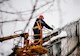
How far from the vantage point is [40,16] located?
270 centimetres

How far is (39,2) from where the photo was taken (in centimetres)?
274

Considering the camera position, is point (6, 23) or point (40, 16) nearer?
point (6, 23)

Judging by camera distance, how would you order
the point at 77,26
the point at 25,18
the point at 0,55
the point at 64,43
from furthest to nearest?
the point at 77,26 → the point at 64,43 → the point at 25,18 → the point at 0,55

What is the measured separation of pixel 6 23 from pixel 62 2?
0.99 meters

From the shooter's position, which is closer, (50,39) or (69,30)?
(50,39)

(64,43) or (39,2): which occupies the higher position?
(39,2)

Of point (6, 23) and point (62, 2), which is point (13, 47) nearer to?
point (6, 23)

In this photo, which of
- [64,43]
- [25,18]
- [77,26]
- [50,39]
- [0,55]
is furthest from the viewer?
[77,26]

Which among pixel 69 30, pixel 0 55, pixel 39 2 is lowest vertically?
pixel 0 55

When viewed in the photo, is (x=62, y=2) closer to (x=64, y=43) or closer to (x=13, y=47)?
(x=64, y=43)

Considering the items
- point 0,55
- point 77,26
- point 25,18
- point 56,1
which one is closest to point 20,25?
point 25,18

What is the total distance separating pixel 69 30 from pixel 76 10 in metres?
0.39

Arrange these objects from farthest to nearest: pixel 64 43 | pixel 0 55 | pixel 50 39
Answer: pixel 64 43, pixel 50 39, pixel 0 55

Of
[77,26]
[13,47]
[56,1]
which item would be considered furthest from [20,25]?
[77,26]
